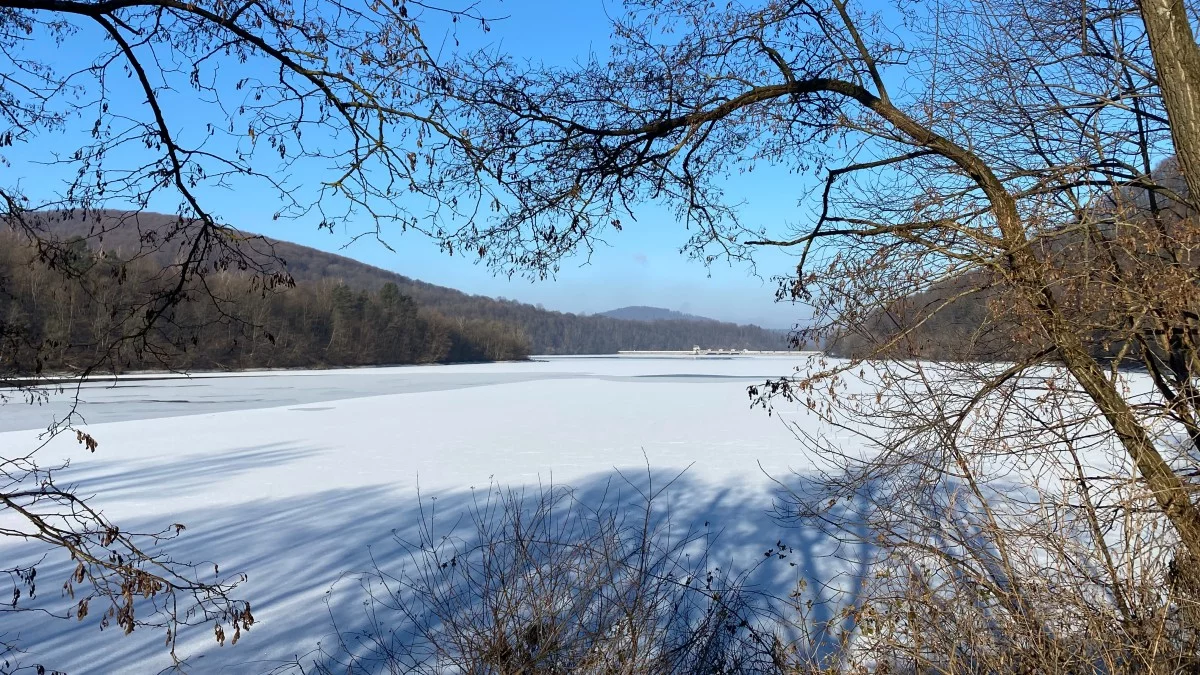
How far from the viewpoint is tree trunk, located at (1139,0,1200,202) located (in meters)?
3.05

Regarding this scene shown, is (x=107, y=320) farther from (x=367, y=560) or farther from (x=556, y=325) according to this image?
(x=556, y=325)

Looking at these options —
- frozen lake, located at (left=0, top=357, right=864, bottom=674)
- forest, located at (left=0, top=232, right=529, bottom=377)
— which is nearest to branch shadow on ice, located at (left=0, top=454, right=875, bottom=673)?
frozen lake, located at (left=0, top=357, right=864, bottom=674)

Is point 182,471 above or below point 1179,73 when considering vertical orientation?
below

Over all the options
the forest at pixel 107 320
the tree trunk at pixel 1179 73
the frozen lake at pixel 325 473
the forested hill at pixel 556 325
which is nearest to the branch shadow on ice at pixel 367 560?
the frozen lake at pixel 325 473

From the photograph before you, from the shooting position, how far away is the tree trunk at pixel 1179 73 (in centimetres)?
305

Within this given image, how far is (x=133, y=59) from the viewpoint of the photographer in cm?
284

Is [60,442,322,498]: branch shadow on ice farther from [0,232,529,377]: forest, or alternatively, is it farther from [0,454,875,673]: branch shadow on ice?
[0,232,529,377]: forest

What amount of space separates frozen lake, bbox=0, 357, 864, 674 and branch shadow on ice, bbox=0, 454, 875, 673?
0.02 m

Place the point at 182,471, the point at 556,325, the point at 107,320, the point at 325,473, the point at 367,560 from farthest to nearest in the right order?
the point at 556,325 → the point at 182,471 → the point at 325,473 → the point at 367,560 → the point at 107,320

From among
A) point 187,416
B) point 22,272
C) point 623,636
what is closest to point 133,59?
point 22,272

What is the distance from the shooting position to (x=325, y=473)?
10.3 metres

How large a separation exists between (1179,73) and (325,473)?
9.67 meters

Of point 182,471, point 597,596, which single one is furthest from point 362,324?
point 597,596

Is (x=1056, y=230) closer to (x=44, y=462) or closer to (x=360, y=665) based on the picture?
(x=360, y=665)
